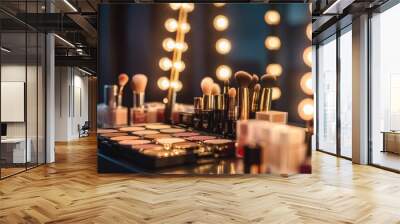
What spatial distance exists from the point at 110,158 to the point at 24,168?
2.09 meters

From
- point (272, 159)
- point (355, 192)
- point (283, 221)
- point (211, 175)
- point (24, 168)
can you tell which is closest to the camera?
point (283, 221)

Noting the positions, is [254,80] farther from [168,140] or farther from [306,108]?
[168,140]

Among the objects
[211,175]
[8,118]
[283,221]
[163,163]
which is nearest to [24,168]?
[8,118]

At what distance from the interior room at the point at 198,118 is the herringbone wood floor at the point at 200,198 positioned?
1.0 inches

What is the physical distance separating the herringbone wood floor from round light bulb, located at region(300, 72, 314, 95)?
1398 mm

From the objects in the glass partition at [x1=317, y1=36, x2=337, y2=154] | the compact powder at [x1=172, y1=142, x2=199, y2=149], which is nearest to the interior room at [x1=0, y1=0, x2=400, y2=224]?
the compact powder at [x1=172, y1=142, x2=199, y2=149]

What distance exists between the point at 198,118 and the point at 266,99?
1.10m

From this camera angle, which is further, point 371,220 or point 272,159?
point 272,159

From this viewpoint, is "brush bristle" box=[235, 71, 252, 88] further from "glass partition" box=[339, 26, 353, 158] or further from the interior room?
"glass partition" box=[339, 26, 353, 158]

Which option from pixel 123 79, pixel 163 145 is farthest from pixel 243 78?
pixel 123 79

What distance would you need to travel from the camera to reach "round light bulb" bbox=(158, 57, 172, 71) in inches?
222

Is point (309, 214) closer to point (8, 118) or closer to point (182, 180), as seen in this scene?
point (182, 180)

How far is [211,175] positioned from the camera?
599 centimetres

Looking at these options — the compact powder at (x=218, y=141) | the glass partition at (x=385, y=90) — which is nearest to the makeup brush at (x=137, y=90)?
the compact powder at (x=218, y=141)
